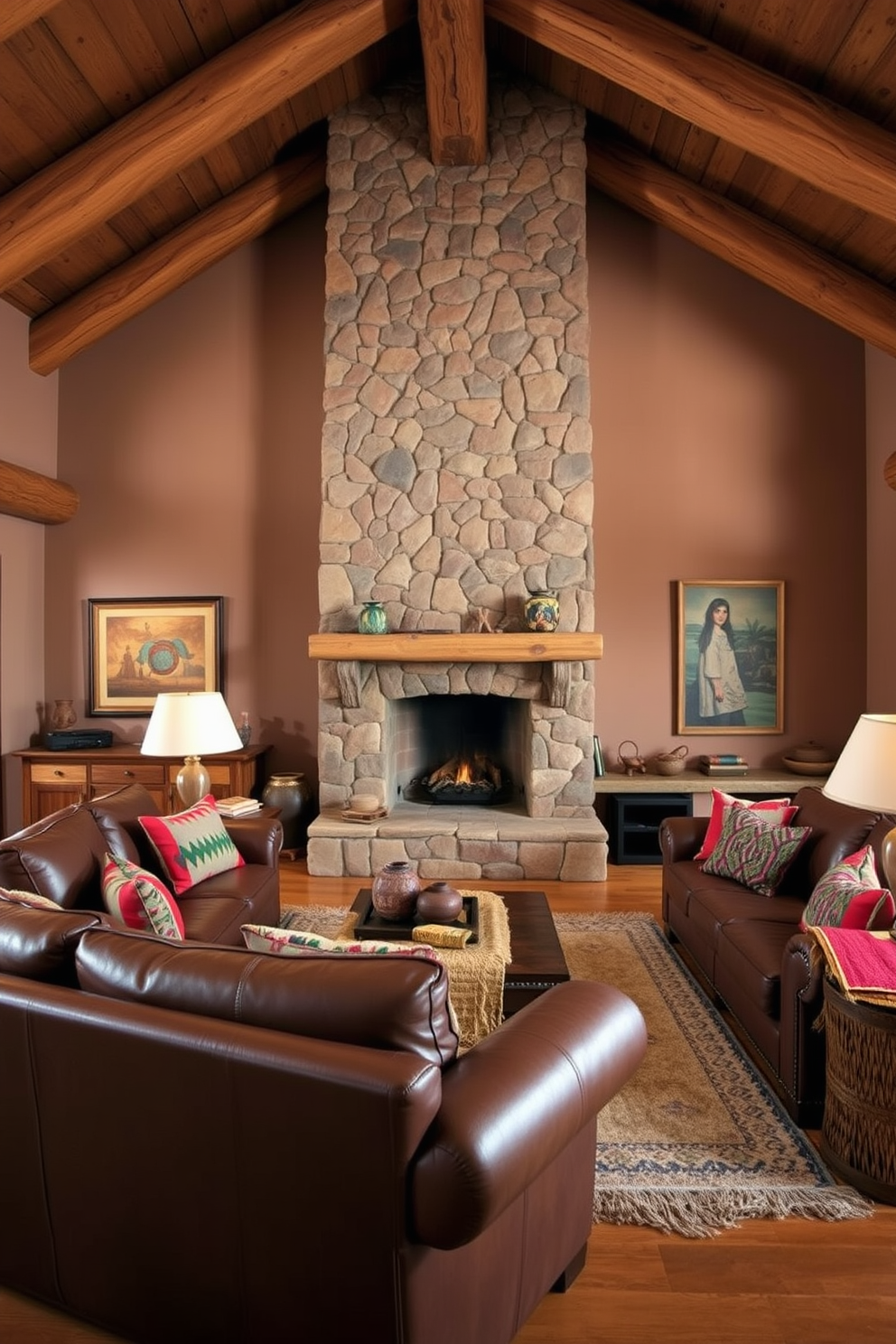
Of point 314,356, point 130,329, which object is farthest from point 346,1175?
point 130,329

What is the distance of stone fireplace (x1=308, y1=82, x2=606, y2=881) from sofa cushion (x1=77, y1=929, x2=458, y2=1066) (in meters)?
4.02

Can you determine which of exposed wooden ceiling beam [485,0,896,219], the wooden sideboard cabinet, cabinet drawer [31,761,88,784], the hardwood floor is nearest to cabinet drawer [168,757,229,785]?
the wooden sideboard cabinet

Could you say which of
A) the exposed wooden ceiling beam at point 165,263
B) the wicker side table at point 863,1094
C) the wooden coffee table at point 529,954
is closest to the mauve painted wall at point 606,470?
the exposed wooden ceiling beam at point 165,263

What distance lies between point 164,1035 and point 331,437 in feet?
16.2

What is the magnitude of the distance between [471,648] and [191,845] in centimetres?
240

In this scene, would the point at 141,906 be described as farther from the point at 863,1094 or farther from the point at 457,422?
the point at 457,422

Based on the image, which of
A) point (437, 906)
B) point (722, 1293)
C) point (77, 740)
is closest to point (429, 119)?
point (77, 740)

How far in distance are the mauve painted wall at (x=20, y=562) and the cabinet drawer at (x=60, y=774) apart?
0.33 meters

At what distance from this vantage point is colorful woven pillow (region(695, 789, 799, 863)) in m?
4.19

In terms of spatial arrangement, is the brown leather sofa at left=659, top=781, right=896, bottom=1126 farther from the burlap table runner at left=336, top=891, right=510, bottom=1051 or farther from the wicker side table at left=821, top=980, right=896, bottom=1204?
the burlap table runner at left=336, top=891, right=510, bottom=1051

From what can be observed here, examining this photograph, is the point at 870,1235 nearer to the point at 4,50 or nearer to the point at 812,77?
the point at 812,77

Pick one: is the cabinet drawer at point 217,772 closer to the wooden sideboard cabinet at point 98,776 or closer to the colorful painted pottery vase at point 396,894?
the wooden sideboard cabinet at point 98,776

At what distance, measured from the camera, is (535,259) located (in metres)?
6.07

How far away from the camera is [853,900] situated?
2980mm
